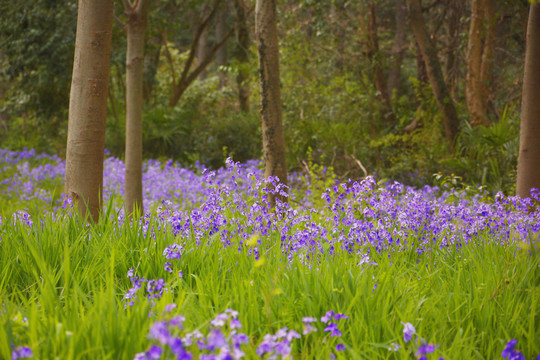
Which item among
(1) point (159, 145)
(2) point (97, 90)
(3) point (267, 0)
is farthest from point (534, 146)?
(1) point (159, 145)

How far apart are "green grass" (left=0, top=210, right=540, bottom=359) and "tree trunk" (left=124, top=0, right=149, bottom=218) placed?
217cm

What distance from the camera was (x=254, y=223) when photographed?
12.3 feet

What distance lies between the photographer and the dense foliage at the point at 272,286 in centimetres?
200

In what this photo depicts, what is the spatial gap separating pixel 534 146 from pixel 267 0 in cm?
337

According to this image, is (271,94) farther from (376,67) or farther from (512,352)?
(376,67)

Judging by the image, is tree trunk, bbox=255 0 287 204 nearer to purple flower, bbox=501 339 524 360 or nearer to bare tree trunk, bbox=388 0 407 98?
purple flower, bbox=501 339 524 360

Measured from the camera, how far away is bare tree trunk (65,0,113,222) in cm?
413

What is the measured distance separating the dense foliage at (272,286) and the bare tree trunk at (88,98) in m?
0.53

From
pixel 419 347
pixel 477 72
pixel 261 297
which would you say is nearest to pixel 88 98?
pixel 261 297

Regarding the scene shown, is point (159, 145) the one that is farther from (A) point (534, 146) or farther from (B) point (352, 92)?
(A) point (534, 146)

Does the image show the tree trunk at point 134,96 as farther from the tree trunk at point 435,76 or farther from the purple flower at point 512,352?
the tree trunk at point 435,76

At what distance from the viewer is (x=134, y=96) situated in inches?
235

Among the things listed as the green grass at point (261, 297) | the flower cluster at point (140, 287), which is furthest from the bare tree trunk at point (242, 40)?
the flower cluster at point (140, 287)

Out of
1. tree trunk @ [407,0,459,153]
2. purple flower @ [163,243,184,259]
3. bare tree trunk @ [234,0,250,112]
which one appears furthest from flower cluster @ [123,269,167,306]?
bare tree trunk @ [234,0,250,112]
